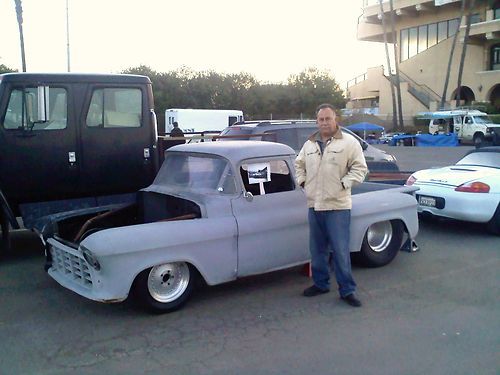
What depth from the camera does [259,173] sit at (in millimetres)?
5461

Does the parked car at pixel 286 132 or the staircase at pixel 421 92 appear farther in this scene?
the staircase at pixel 421 92

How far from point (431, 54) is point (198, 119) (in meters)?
28.8

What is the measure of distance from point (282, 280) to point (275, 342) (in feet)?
5.21

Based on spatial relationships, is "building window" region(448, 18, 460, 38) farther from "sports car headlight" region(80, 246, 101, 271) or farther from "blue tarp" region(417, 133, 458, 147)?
"sports car headlight" region(80, 246, 101, 271)

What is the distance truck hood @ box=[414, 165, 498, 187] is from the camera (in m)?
7.76

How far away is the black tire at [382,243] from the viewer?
6172mm

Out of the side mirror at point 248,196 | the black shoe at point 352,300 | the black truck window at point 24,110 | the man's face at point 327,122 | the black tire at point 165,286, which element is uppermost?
the black truck window at point 24,110

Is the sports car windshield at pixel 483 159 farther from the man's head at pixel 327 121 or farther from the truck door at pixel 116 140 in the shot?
the truck door at pixel 116 140

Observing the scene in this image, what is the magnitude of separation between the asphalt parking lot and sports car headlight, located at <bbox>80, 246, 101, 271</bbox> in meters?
0.52

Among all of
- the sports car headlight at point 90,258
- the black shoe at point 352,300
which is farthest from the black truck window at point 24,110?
the black shoe at point 352,300

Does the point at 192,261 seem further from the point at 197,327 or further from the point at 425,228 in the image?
the point at 425,228

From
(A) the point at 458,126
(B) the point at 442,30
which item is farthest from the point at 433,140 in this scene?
(B) the point at 442,30

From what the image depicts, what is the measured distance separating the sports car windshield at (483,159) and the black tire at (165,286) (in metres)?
5.54

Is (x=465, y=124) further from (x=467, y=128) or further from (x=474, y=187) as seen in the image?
(x=474, y=187)
